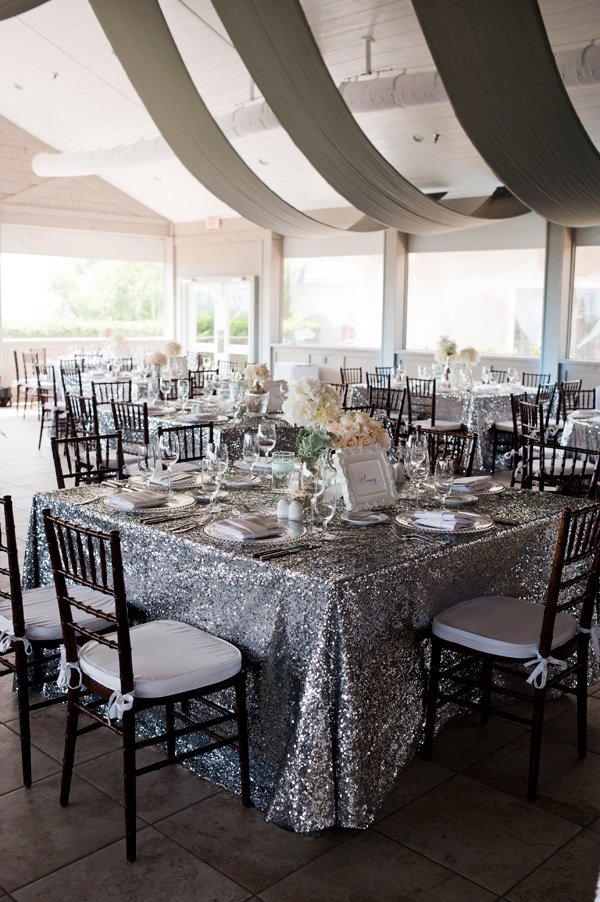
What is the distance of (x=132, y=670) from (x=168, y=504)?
40.8 inches

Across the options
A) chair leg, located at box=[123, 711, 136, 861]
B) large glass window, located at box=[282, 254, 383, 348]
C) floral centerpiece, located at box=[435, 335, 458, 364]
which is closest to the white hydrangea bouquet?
floral centerpiece, located at box=[435, 335, 458, 364]

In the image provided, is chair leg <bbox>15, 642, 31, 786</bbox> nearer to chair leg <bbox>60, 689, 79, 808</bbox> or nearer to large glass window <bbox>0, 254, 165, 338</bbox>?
chair leg <bbox>60, 689, 79, 808</bbox>

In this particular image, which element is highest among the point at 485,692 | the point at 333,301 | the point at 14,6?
the point at 14,6

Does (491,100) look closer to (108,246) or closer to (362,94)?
(362,94)

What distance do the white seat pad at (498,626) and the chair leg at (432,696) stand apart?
64 mm

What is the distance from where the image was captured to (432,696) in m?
3.12

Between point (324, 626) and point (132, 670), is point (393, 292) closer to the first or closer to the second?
point (324, 626)

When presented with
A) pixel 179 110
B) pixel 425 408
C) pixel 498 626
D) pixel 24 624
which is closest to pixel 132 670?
pixel 24 624

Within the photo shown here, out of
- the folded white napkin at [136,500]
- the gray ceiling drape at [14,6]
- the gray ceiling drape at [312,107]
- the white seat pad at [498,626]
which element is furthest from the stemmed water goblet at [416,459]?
the gray ceiling drape at [14,6]

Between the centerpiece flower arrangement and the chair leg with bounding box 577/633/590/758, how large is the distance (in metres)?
1.07

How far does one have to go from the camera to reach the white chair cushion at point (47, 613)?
3107mm

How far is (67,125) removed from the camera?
45.8ft

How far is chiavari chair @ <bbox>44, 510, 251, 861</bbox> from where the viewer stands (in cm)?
260

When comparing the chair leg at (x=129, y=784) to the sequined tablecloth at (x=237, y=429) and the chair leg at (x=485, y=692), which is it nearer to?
the chair leg at (x=485, y=692)
